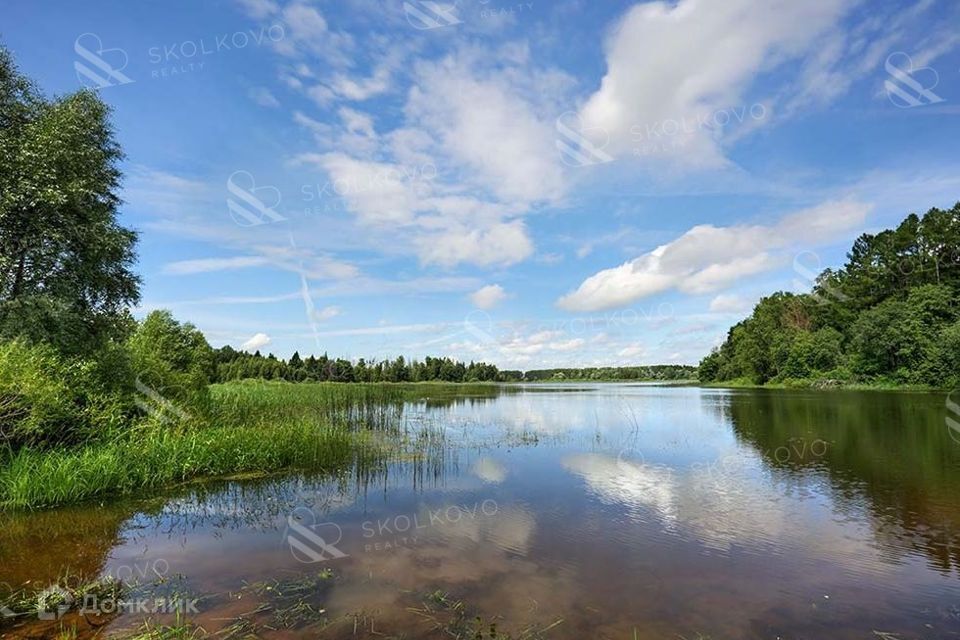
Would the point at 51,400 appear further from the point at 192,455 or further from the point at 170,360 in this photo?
the point at 170,360

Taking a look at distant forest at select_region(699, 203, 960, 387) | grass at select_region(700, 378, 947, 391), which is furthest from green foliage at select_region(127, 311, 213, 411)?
A: grass at select_region(700, 378, 947, 391)

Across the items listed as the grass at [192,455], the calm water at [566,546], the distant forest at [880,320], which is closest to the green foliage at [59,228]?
the grass at [192,455]

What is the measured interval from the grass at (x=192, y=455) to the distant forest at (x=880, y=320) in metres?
48.6

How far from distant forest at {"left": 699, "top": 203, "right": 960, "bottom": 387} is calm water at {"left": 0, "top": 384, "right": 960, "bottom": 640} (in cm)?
4092

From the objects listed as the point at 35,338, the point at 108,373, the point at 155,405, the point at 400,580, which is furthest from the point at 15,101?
the point at 400,580

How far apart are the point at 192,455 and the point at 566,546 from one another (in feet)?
30.6

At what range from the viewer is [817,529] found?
26.6 feet

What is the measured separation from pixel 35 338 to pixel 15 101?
26.7ft

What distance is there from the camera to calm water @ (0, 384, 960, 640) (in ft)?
17.5

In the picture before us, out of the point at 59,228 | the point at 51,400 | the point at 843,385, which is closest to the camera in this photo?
the point at 51,400

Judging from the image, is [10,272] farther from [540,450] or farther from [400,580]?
[540,450]

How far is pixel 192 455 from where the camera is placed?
11773 mm

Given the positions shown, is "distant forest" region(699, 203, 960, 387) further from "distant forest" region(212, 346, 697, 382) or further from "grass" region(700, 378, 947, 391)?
"distant forest" region(212, 346, 697, 382)

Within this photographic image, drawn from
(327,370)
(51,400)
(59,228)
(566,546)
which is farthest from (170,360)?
(327,370)
